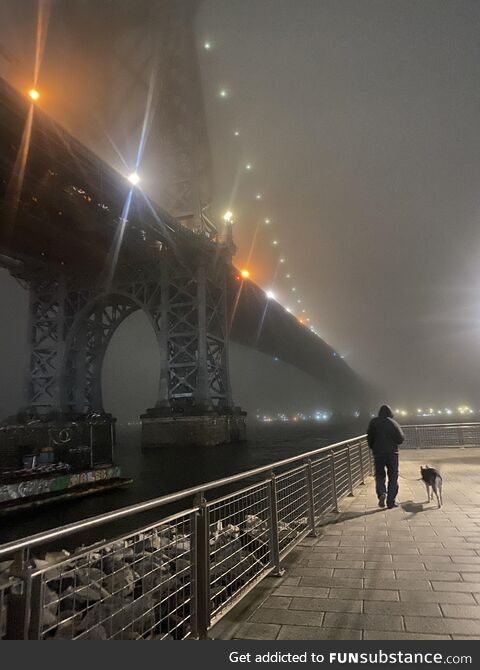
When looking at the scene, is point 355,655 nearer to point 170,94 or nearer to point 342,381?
point 170,94

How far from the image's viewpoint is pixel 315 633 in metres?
3.08

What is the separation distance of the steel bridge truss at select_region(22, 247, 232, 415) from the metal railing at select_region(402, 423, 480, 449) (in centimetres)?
2853

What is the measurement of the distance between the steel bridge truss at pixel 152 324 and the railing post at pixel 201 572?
134 ft

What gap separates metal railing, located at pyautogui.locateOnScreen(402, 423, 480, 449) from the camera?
17203 mm

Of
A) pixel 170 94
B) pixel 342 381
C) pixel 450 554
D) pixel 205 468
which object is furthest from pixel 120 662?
pixel 342 381

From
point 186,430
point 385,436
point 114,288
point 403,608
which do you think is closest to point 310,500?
point 385,436

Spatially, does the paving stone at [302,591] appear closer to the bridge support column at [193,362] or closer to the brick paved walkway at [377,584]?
the brick paved walkway at [377,584]

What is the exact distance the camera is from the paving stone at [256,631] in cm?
307

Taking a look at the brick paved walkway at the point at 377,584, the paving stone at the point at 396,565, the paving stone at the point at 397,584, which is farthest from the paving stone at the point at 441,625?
the paving stone at the point at 396,565

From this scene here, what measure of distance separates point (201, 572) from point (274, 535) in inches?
63.3

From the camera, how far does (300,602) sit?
3.71 m

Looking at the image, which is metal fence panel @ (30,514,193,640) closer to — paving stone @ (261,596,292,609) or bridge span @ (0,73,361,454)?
paving stone @ (261,596,292,609)

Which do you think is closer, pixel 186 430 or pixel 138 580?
pixel 138 580

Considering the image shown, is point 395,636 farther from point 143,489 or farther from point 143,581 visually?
point 143,489
